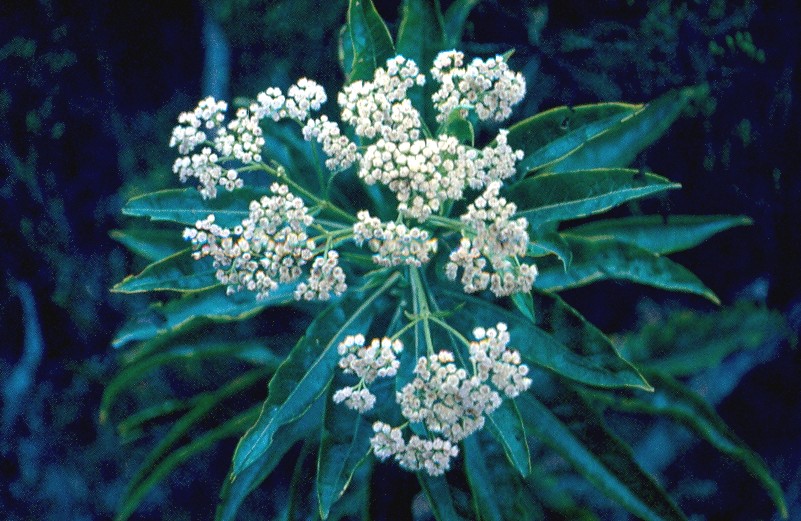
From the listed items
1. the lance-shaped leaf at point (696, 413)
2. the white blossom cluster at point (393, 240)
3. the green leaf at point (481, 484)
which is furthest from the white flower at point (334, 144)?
the lance-shaped leaf at point (696, 413)

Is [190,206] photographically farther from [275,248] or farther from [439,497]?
[439,497]

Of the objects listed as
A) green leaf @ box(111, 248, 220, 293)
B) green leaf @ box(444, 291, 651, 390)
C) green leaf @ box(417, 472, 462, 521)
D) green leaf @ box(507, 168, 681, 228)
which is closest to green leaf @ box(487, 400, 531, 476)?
green leaf @ box(444, 291, 651, 390)

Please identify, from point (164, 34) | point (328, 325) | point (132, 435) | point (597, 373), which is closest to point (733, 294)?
point (597, 373)

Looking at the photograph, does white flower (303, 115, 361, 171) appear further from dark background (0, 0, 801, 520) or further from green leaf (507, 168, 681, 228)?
dark background (0, 0, 801, 520)

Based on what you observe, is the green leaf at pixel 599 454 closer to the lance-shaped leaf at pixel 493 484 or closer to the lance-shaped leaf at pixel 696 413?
the lance-shaped leaf at pixel 493 484

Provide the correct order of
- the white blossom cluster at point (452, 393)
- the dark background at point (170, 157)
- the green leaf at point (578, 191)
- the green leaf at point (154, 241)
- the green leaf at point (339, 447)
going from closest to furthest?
the white blossom cluster at point (452, 393) → the green leaf at point (578, 191) → the green leaf at point (339, 447) → the green leaf at point (154, 241) → the dark background at point (170, 157)

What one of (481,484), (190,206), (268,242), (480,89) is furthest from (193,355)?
(480,89)
